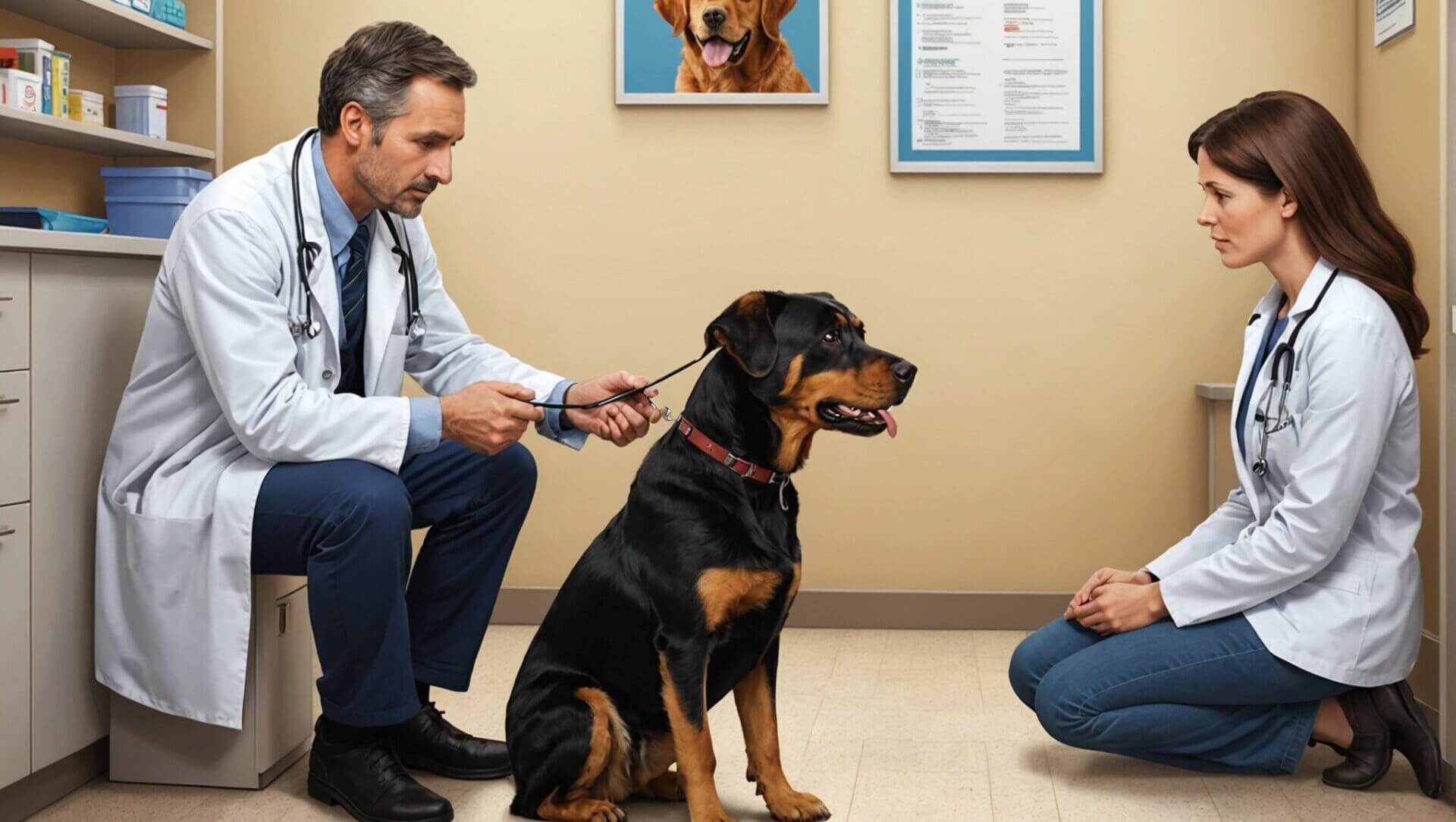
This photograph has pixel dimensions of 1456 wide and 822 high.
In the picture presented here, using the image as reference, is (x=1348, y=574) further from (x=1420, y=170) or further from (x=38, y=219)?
(x=38, y=219)

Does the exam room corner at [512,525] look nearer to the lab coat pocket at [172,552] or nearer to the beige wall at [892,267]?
the lab coat pocket at [172,552]

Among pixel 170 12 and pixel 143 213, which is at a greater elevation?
pixel 170 12

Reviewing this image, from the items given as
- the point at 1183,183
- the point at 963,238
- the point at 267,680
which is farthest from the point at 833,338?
the point at 1183,183

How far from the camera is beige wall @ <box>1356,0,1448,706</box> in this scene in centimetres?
266

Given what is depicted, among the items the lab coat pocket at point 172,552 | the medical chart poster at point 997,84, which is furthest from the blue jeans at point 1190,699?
the medical chart poster at point 997,84

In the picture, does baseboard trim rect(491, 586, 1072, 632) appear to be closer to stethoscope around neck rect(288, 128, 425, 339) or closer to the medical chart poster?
the medical chart poster

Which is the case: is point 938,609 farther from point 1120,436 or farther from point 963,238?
point 963,238

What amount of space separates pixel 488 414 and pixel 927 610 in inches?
70.9

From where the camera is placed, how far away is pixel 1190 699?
220 cm

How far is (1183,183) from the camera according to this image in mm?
3434

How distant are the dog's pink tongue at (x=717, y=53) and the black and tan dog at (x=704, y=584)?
63.5 inches

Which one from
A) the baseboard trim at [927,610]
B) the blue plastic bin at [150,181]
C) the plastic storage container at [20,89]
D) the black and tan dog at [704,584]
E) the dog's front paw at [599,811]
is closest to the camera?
the black and tan dog at [704,584]

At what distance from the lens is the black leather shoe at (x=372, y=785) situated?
2102 millimetres

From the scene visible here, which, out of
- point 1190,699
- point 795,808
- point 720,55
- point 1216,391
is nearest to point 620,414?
point 795,808
